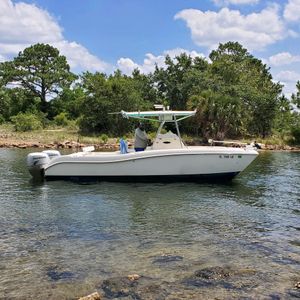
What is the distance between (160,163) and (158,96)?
41.0 m

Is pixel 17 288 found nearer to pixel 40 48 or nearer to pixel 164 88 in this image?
pixel 164 88

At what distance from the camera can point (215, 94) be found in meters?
45.0

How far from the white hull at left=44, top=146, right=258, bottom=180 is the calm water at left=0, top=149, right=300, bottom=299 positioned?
3.10 ft

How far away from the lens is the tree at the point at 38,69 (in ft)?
192

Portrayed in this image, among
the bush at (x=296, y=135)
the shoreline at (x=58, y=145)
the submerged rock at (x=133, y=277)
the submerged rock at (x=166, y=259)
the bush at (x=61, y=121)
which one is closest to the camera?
the submerged rock at (x=133, y=277)

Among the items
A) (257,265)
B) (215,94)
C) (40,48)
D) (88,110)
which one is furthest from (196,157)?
(40,48)

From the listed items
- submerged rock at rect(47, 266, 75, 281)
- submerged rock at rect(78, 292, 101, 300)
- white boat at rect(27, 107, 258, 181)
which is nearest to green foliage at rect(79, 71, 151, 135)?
white boat at rect(27, 107, 258, 181)

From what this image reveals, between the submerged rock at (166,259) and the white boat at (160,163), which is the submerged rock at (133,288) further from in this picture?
the white boat at (160,163)

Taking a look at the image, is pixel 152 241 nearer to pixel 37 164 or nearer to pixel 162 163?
pixel 162 163

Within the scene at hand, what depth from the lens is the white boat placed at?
17062 millimetres

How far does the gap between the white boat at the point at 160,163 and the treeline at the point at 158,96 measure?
27241 mm

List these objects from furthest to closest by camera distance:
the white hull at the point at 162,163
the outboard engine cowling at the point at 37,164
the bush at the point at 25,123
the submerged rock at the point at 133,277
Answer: the bush at the point at 25,123
the outboard engine cowling at the point at 37,164
the white hull at the point at 162,163
the submerged rock at the point at 133,277

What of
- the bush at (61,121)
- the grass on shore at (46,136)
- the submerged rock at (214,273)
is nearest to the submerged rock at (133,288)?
the submerged rock at (214,273)

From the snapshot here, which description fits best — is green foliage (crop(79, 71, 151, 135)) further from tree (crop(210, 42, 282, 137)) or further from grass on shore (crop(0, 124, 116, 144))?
tree (crop(210, 42, 282, 137))
